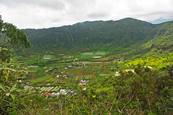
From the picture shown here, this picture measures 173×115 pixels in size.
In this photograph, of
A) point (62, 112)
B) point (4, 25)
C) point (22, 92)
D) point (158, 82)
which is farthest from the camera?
point (158, 82)

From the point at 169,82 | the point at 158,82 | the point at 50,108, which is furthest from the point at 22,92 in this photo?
the point at 169,82

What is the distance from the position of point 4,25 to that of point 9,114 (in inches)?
334

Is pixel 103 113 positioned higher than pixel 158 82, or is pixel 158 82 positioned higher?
pixel 103 113

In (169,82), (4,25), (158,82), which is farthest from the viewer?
(169,82)

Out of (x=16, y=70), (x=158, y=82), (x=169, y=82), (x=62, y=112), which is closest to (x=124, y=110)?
(x=62, y=112)

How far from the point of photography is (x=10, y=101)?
6.22m

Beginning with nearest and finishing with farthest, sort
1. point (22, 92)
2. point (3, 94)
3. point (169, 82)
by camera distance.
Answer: point (3, 94), point (22, 92), point (169, 82)

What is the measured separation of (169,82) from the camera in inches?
809

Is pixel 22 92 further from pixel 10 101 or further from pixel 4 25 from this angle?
pixel 4 25

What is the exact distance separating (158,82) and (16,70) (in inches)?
524

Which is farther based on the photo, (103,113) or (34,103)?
(34,103)

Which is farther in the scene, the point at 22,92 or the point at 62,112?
the point at 22,92

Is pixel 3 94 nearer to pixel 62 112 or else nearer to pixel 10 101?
pixel 10 101

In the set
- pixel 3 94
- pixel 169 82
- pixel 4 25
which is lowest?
pixel 169 82
